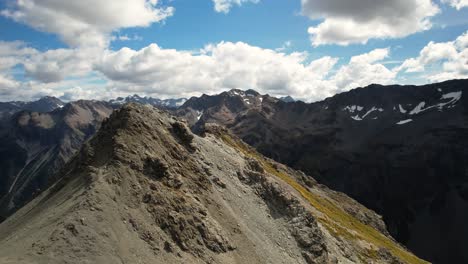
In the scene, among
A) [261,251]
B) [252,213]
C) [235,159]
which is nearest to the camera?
[261,251]

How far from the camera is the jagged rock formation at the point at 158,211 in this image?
40719 mm

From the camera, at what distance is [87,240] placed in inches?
1570

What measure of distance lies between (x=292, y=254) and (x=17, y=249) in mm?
36857

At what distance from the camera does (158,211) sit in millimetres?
48656

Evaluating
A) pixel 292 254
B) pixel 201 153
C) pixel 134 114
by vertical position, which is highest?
pixel 134 114

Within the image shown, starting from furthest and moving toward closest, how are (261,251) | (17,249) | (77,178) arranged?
(261,251) < (77,178) < (17,249)

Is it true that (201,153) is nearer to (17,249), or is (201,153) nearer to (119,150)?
(119,150)

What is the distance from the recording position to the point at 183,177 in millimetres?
59312

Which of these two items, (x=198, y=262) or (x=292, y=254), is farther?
(x=292, y=254)

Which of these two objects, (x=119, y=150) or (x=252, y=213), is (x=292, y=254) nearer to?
(x=252, y=213)

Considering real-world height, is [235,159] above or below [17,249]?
above

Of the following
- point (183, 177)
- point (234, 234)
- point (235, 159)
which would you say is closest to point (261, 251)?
point (234, 234)

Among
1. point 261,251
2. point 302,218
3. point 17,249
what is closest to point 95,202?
point 17,249

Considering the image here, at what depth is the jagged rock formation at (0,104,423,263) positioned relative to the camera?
1603 inches
